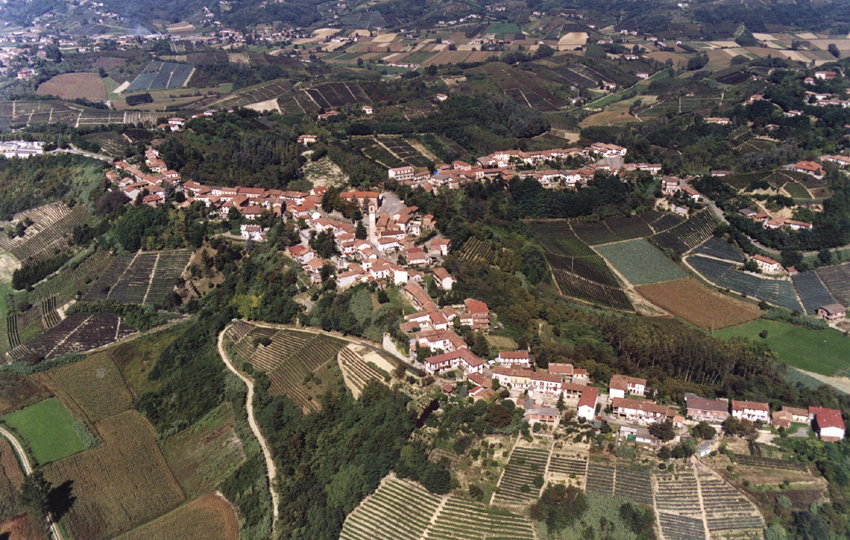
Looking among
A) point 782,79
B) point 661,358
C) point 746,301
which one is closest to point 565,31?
point 782,79

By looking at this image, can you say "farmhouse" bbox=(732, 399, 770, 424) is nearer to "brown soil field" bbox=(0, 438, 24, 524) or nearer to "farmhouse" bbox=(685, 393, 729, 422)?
"farmhouse" bbox=(685, 393, 729, 422)

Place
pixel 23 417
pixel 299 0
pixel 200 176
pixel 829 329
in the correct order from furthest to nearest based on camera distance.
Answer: pixel 299 0 → pixel 200 176 → pixel 829 329 → pixel 23 417

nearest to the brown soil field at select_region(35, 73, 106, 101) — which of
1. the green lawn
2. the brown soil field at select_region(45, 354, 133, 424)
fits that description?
the brown soil field at select_region(45, 354, 133, 424)

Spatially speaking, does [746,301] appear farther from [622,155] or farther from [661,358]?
[622,155]

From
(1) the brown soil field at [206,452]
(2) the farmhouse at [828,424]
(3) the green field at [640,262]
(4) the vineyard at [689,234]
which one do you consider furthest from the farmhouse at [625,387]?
(4) the vineyard at [689,234]

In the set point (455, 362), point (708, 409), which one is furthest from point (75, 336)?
point (708, 409)
